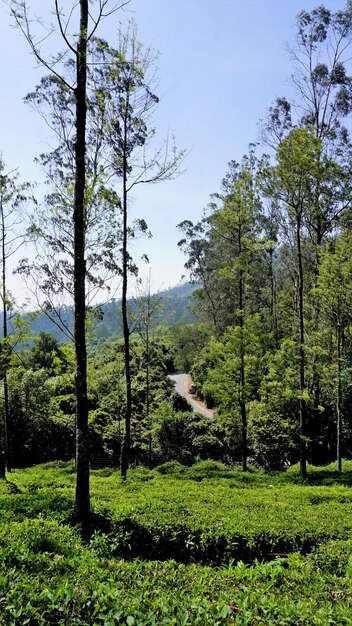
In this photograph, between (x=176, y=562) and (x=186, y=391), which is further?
(x=186, y=391)

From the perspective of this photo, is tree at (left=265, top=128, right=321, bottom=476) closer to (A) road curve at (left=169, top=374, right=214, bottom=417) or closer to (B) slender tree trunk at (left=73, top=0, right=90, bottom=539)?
(B) slender tree trunk at (left=73, top=0, right=90, bottom=539)

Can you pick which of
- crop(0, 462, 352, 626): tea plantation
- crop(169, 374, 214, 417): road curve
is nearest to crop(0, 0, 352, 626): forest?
crop(0, 462, 352, 626): tea plantation

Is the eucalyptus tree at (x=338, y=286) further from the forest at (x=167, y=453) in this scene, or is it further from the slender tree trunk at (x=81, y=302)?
the slender tree trunk at (x=81, y=302)

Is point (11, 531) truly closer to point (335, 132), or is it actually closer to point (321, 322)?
point (321, 322)

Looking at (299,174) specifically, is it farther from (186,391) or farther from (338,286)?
(186,391)

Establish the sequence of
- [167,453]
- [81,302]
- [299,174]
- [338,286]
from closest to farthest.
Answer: [81,302], [299,174], [338,286], [167,453]

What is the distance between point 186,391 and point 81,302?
114ft

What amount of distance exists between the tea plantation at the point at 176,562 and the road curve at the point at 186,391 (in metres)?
23.7

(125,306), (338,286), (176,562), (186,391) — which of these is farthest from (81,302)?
(186,391)

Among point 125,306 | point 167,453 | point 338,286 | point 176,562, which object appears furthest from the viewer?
point 167,453

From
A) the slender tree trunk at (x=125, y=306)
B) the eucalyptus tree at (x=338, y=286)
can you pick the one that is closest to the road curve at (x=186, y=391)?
the eucalyptus tree at (x=338, y=286)

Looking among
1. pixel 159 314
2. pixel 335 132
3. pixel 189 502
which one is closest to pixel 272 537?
pixel 189 502

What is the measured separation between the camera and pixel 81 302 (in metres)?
6.62

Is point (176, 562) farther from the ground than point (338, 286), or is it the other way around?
point (338, 286)
